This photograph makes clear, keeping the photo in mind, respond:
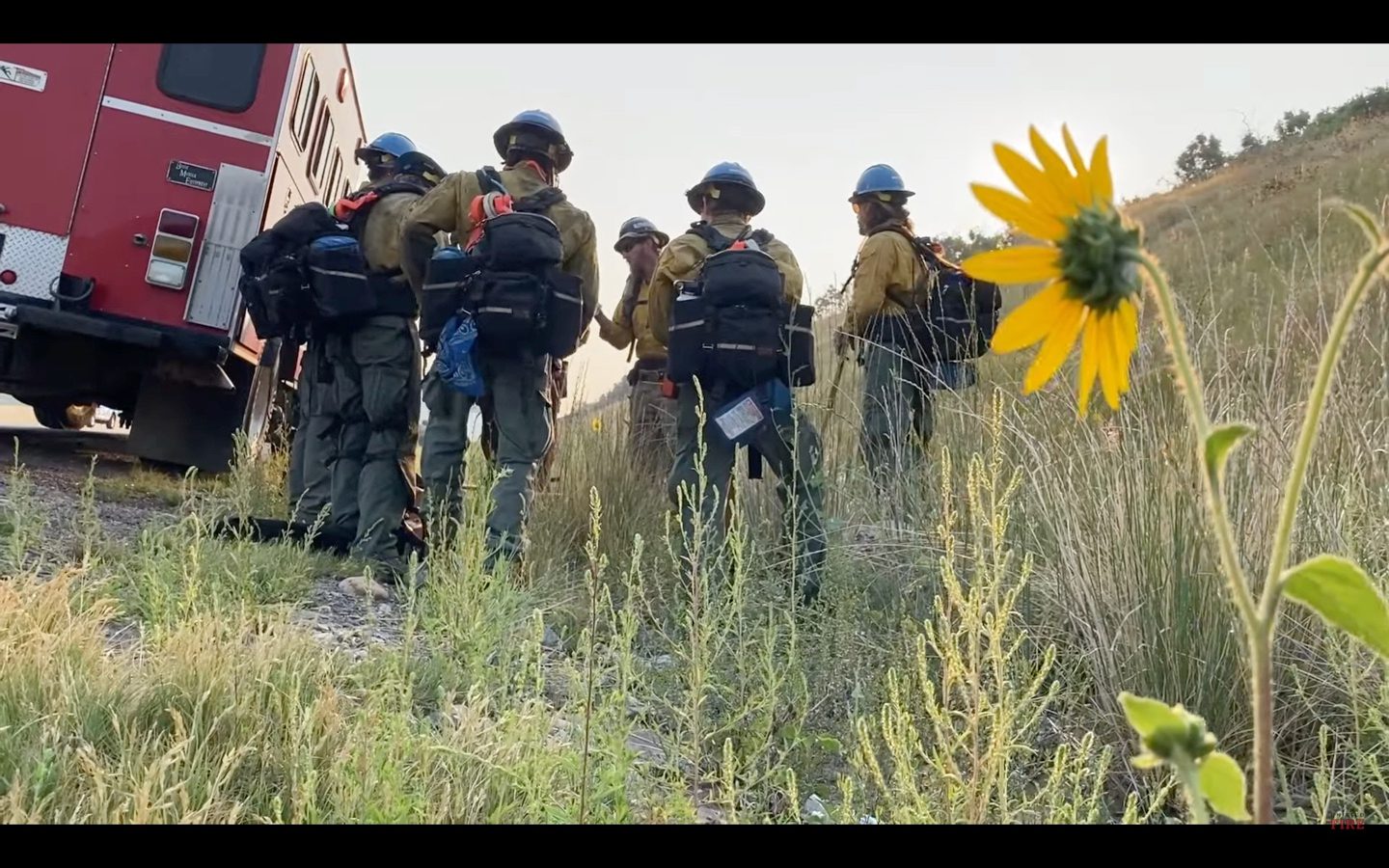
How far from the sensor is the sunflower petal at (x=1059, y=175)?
72 cm

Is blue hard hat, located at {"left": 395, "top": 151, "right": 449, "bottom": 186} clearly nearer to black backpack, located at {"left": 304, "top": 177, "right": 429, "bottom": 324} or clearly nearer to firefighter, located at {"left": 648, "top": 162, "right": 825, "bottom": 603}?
black backpack, located at {"left": 304, "top": 177, "right": 429, "bottom": 324}

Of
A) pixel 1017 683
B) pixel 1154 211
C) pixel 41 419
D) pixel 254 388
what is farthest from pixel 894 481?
pixel 1154 211

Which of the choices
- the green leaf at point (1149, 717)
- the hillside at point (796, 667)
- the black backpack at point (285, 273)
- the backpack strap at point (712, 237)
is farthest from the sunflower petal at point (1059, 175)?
the black backpack at point (285, 273)

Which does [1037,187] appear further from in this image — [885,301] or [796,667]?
[885,301]

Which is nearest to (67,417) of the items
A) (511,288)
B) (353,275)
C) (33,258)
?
(33,258)

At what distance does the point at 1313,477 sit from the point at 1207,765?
2765 millimetres

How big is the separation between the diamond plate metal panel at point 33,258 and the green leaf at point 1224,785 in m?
7.06

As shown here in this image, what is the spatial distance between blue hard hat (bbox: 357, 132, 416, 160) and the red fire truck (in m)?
0.84

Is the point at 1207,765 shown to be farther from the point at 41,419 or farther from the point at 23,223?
the point at 41,419

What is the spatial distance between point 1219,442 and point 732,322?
4078 millimetres

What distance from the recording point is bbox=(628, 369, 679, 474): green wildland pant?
6.28 metres

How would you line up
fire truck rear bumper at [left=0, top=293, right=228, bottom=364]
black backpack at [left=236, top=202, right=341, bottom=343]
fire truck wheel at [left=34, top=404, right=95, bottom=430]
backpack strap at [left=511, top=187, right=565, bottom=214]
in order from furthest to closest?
fire truck wheel at [left=34, top=404, right=95, bottom=430], fire truck rear bumper at [left=0, top=293, right=228, bottom=364], black backpack at [left=236, top=202, right=341, bottom=343], backpack strap at [left=511, top=187, right=565, bottom=214]

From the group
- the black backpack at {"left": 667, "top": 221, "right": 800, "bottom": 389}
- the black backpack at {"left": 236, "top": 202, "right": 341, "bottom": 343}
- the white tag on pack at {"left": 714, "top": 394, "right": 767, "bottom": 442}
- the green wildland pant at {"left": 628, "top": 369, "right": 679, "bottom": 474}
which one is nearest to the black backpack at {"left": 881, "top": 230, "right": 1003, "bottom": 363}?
the black backpack at {"left": 667, "top": 221, "right": 800, "bottom": 389}

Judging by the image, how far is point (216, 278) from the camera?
21.0 ft
